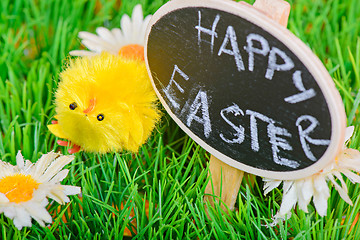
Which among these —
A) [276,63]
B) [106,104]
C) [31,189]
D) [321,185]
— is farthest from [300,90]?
[31,189]

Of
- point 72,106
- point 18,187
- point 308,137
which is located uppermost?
point 308,137

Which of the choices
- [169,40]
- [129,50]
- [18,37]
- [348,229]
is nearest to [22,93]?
[18,37]

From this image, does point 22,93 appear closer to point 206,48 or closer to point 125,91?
point 125,91

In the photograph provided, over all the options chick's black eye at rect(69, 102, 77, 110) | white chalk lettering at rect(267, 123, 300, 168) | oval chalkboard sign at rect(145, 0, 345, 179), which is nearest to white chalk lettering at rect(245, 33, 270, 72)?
oval chalkboard sign at rect(145, 0, 345, 179)

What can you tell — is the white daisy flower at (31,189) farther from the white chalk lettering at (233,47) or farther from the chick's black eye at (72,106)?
the white chalk lettering at (233,47)

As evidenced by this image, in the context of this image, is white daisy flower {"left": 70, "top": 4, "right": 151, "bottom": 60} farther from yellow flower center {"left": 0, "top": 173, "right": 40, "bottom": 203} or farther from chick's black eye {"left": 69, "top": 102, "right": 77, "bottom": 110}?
yellow flower center {"left": 0, "top": 173, "right": 40, "bottom": 203}

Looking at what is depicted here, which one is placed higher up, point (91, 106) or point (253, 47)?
point (253, 47)

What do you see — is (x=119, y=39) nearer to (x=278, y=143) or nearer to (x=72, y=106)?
(x=72, y=106)
